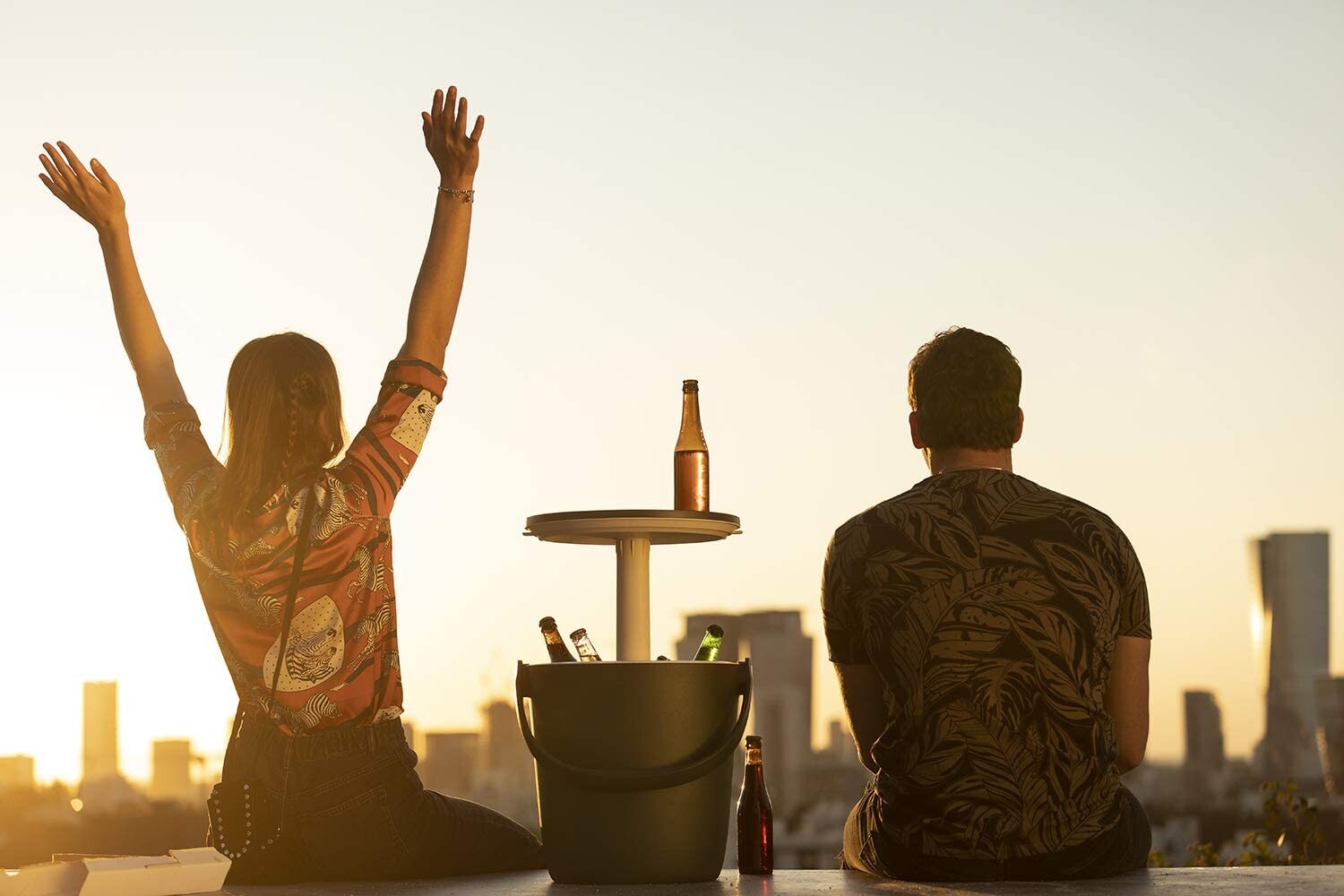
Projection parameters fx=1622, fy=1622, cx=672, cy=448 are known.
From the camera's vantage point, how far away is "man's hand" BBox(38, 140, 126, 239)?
14.4ft

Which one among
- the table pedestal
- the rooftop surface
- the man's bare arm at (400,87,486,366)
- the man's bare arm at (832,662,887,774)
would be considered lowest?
the rooftop surface

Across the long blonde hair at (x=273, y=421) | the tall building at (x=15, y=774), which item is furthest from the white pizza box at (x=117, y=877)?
the tall building at (x=15, y=774)

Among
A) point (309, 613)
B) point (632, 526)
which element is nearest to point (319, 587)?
point (309, 613)

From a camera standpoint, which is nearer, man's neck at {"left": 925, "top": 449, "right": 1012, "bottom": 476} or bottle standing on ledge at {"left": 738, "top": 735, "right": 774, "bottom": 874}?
man's neck at {"left": 925, "top": 449, "right": 1012, "bottom": 476}

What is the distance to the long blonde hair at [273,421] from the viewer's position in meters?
3.84

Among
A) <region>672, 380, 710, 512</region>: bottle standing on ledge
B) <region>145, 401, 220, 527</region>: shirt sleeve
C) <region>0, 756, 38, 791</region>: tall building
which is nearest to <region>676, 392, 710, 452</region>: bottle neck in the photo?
<region>672, 380, 710, 512</region>: bottle standing on ledge

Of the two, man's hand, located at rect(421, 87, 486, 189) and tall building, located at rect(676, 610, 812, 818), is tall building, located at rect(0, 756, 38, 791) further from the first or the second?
man's hand, located at rect(421, 87, 486, 189)

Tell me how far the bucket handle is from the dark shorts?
37cm

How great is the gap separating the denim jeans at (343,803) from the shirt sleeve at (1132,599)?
1.71 m

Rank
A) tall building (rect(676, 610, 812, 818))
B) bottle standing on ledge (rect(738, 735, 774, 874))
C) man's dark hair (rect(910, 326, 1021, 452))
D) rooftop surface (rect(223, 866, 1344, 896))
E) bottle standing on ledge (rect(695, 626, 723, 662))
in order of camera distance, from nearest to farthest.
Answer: rooftop surface (rect(223, 866, 1344, 896))
man's dark hair (rect(910, 326, 1021, 452))
bottle standing on ledge (rect(695, 626, 723, 662))
bottle standing on ledge (rect(738, 735, 774, 874))
tall building (rect(676, 610, 812, 818))

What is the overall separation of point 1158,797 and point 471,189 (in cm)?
10646

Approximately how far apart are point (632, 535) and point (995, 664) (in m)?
1.01

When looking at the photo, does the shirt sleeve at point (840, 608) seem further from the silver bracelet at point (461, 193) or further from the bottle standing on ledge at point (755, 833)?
the silver bracelet at point (461, 193)

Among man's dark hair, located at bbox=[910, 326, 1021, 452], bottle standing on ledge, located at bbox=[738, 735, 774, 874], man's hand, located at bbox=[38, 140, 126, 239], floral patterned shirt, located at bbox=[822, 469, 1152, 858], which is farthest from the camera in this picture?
man's hand, located at bbox=[38, 140, 126, 239]
